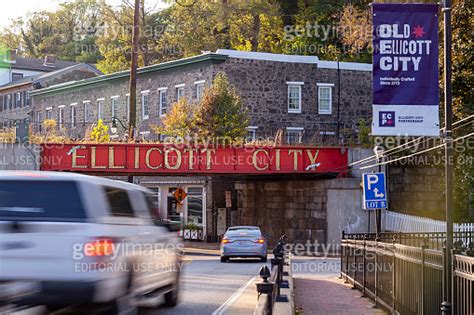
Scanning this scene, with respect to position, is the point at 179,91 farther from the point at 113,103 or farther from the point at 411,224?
the point at 411,224

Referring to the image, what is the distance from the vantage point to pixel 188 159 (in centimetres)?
4100

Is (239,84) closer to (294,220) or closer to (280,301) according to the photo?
(294,220)

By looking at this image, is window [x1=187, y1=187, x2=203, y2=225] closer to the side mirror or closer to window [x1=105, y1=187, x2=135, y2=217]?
the side mirror

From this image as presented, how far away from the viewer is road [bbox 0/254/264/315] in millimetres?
14016

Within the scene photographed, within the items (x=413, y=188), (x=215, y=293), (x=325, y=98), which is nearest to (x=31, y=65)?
(x=325, y=98)

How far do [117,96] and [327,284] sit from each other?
39.0 m

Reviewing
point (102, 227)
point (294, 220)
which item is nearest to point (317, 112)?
point (294, 220)

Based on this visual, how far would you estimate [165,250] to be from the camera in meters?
13.1

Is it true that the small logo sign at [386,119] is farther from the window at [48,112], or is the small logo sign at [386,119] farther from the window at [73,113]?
the window at [48,112]

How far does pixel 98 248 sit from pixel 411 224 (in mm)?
27682

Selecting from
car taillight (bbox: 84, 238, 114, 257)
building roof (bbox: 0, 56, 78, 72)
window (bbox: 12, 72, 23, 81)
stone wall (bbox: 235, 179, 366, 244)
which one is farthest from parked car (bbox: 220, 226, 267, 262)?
window (bbox: 12, 72, 23, 81)

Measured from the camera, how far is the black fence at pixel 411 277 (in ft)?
32.1

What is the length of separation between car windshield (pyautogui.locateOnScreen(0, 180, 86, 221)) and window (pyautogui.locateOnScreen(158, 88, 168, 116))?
4386 cm

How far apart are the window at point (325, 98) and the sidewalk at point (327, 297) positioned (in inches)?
1063
